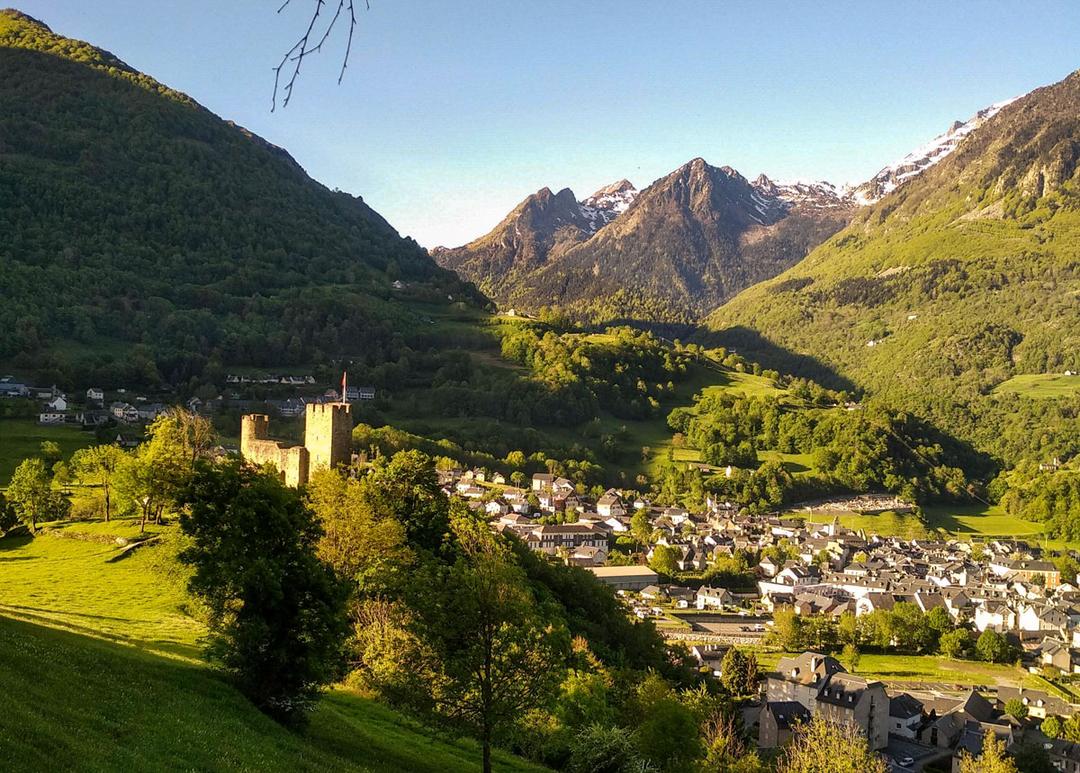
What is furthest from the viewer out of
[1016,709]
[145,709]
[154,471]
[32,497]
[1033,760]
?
[1016,709]

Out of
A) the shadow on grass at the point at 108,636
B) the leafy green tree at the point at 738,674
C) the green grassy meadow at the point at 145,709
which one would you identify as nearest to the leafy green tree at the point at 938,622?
the leafy green tree at the point at 738,674

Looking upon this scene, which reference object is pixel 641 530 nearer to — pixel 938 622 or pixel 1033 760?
pixel 938 622

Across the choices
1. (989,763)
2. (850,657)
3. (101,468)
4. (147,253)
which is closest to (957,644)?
(850,657)

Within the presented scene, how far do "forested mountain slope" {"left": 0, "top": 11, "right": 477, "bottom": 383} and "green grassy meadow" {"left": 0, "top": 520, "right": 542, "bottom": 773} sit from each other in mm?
81648

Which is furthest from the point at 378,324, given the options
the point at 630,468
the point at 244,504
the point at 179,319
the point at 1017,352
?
the point at 1017,352

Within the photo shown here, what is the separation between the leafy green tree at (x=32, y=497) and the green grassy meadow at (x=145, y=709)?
37.7ft

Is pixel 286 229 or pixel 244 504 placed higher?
pixel 286 229

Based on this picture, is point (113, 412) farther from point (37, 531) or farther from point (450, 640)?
point (450, 640)

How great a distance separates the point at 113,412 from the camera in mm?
86500

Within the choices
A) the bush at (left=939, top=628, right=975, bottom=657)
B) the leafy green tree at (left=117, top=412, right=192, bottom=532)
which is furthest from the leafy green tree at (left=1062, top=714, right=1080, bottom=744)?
the leafy green tree at (left=117, top=412, right=192, bottom=532)

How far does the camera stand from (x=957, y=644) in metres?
60.9

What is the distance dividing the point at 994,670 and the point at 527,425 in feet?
228

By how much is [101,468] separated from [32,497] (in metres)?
7.36

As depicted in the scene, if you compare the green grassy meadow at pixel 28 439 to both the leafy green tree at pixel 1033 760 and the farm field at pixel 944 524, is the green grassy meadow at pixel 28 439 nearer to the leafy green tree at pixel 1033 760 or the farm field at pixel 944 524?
the leafy green tree at pixel 1033 760
